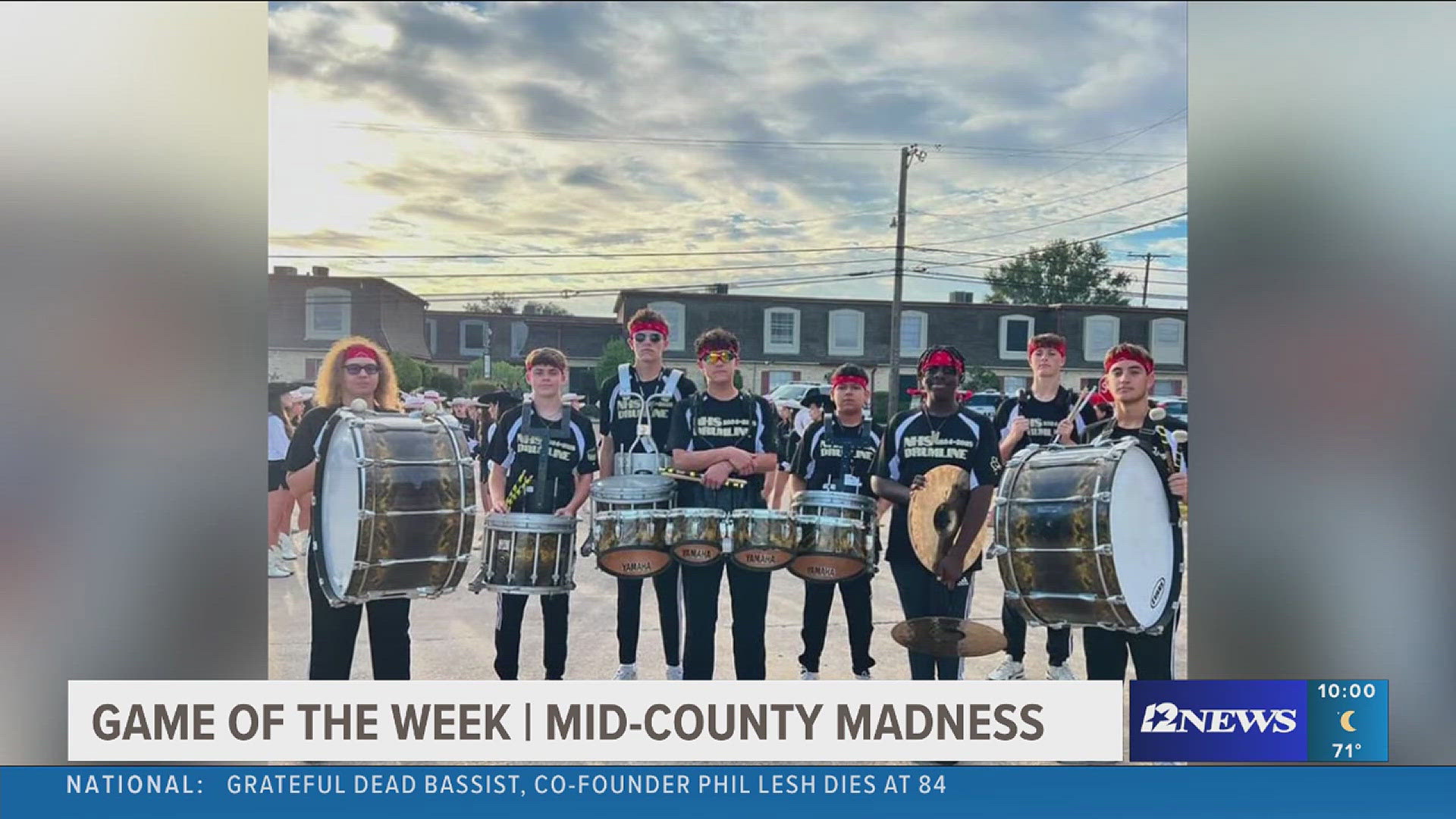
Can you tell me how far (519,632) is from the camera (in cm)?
259

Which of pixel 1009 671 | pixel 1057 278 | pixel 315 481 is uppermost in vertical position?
pixel 1057 278

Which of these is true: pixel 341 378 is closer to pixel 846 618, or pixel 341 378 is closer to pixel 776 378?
pixel 776 378

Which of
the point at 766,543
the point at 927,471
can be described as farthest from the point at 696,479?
the point at 927,471

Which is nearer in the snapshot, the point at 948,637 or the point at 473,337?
the point at 473,337

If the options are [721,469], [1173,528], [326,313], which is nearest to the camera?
[326,313]

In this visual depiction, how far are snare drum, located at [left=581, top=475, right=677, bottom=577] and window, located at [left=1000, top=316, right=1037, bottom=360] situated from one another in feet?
4.08

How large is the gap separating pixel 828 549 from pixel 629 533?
2.20 ft

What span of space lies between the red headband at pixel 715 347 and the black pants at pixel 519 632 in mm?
934

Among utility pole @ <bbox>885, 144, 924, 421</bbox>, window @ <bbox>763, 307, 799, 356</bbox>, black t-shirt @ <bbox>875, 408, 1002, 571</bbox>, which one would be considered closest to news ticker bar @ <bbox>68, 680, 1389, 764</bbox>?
black t-shirt @ <bbox>875, 408, 1002, 571</bbox>

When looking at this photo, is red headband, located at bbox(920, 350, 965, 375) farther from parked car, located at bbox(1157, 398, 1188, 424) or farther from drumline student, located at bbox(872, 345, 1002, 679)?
parked car, located at bbox(1157, 398, 1188, 424)

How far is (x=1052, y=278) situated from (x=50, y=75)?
3.08m

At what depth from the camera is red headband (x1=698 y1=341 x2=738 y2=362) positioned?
103 inches

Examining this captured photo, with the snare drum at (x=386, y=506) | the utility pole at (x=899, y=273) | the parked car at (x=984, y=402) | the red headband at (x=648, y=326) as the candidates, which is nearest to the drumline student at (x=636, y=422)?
the red headband at (x=648, y=326)

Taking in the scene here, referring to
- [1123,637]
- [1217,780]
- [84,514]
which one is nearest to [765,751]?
[1123,637]
